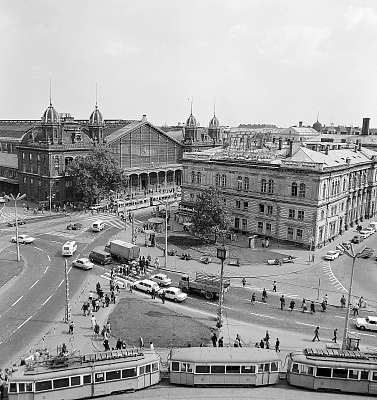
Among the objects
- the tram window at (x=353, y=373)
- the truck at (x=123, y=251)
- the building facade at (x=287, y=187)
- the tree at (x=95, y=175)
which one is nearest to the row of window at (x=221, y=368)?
the tram window at (x=353, y=373)

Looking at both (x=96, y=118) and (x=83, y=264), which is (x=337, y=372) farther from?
(x=96, y=118)

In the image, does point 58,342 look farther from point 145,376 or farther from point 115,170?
point 115,170

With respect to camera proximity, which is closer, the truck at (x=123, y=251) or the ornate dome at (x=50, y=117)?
the truck at (x=123, y=251)

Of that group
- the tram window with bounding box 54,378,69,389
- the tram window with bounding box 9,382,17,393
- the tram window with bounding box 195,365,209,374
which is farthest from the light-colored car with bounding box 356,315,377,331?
the tram window with bounding box 9,382,17,393

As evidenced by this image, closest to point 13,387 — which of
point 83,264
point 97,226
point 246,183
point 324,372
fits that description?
point 324,372

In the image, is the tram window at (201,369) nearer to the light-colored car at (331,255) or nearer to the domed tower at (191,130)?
the light-colored car at (331,255)

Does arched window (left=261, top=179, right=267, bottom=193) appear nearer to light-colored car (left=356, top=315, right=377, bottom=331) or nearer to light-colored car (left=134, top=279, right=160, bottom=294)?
light-colored car (left=134, top=279, right=160, bottom=294)
